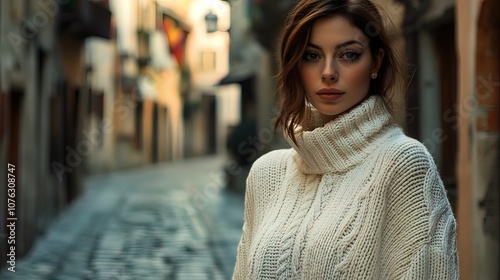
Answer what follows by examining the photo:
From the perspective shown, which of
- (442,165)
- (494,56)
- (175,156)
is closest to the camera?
(494,56)

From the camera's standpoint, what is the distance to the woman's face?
222 centimetres

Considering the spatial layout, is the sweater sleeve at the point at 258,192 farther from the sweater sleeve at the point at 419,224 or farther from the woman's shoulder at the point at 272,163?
the sweater sleeve at the point at 419,224

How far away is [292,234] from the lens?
2.27 metres

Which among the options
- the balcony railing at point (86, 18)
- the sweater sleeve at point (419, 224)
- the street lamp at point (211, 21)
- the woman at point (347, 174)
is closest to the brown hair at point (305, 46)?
the woman at point (347, 174)

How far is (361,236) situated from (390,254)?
0.26ft

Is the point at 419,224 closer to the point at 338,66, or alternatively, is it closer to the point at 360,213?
the point at 360,213

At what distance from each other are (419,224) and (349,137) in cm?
29

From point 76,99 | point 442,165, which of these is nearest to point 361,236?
point 442,165

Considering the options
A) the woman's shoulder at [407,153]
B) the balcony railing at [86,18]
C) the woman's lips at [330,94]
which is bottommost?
the woman's shoulder at [407,153]

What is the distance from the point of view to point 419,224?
2.09 m

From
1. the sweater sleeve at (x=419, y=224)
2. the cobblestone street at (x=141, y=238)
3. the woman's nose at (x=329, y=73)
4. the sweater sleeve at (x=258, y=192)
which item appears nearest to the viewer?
the sweater sleeve at (x=419, y=224)

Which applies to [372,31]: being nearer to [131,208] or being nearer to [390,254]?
[390,254]

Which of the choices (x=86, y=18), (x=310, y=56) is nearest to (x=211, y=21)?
(x=86, y=18)

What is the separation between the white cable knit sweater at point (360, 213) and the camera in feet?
6.89
